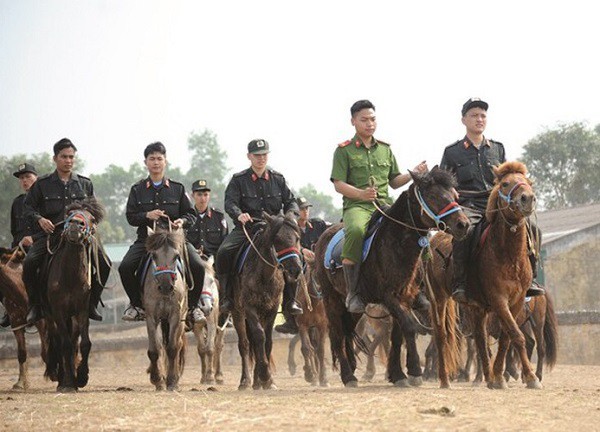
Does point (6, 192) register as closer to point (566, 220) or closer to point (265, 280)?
point (566, 220)

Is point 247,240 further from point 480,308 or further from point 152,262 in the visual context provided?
point 480,308

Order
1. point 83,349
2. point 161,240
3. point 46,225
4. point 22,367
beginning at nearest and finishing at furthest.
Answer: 1. point 161,240
2. point 46,225
3. point 83,349
4. point 22,367

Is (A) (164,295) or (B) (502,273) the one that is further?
(A) (164,295)

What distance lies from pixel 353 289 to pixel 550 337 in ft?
19.3

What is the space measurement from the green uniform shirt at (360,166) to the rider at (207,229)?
615 cm

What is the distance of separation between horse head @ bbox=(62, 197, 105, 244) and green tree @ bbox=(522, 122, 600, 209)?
55168mm

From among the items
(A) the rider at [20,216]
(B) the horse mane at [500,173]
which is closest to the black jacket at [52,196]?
(A) the rider at [20,216]

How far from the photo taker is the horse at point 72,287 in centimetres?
1441

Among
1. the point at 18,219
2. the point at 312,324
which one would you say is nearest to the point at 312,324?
the point at 312,324

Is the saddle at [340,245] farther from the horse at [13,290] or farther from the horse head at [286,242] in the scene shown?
the horse at [13,290]

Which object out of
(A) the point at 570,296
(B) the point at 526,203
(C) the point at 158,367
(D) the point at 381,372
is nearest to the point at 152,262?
(C) the point at 158,367

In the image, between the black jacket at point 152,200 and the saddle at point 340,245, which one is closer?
the saddle at point 340,245

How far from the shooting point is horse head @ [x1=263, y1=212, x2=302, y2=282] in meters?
13.9

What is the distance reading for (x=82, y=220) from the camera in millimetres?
14055
